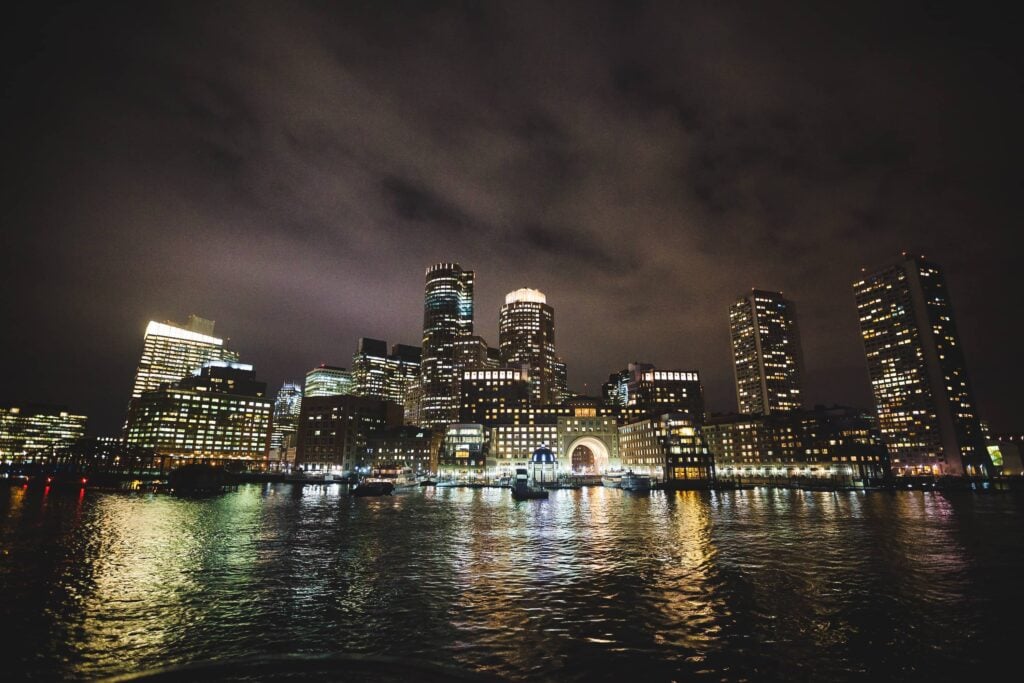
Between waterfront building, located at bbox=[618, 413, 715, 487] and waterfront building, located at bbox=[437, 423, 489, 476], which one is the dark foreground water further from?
waterfront building, located at bbox=[437, 423, 489, 476]

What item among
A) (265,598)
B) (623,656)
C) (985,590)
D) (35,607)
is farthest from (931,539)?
(35,607)

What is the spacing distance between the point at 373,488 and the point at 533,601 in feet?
316

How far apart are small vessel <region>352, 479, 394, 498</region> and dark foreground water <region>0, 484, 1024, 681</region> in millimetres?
67034

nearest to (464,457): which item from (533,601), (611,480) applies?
(611,480)

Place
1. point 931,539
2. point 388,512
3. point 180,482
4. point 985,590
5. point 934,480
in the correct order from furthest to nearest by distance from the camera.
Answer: point 934,480 < point 180,482 < point 388,512 < point 931,539 < point 985,590

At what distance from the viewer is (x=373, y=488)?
10956 centimetres

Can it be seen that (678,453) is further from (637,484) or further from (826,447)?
(826,447)

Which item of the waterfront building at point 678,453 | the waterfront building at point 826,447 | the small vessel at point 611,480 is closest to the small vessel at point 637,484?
the waterfront building at point 678,453

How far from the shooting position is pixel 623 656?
49.6ft

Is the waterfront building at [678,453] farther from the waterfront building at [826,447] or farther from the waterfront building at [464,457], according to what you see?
the waterfront building at [464,457]

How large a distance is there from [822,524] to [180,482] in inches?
4970

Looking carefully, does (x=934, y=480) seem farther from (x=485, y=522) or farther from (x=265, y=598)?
(x=265, y=598)

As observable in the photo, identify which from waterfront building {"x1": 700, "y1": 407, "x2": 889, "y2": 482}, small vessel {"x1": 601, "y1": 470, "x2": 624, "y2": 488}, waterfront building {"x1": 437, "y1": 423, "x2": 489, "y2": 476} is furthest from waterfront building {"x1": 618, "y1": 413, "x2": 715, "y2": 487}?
waterfront building {"x1": 437, "y1": 423, "x2": 489, "y2": 476}

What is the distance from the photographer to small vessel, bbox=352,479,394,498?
107625mm
